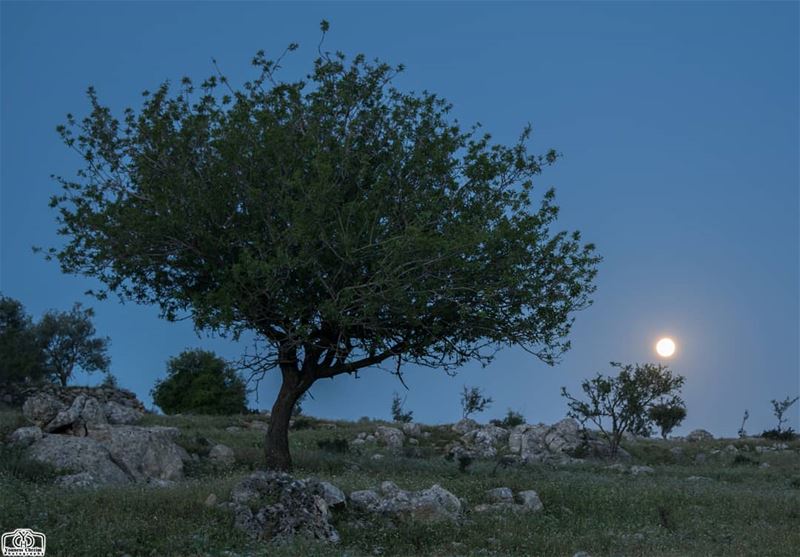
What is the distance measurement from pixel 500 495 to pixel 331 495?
17.0 feet

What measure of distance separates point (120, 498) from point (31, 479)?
6097 mm

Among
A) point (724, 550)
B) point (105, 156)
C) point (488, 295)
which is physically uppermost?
point (105, 156)

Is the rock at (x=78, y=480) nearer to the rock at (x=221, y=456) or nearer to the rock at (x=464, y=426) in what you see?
the rock at (x=221, y=456)

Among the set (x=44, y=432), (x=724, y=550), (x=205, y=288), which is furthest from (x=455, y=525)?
(x=44, y=432)

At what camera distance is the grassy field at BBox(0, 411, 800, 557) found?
1575cm

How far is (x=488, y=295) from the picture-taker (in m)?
22.9

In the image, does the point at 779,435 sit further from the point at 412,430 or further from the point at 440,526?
the point at 440,526

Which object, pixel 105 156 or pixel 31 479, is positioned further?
pixel 105 156

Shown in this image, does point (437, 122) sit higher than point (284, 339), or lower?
higher

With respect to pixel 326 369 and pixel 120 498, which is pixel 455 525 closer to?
pixel 120 498

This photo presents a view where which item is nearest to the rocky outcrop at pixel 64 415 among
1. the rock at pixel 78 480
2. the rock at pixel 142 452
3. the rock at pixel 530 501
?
the rock at pixel 142 452

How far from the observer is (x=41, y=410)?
31.9 meters

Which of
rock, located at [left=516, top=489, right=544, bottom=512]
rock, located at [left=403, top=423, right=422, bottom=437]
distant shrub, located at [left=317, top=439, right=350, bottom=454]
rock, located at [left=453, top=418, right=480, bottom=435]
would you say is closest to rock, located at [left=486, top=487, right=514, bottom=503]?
rock, located at [left=516, top=489, right=544, bottom=512]

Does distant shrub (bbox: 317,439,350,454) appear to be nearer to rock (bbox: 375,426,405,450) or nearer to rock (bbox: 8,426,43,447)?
rock (bbox: 375,426,405,450)
